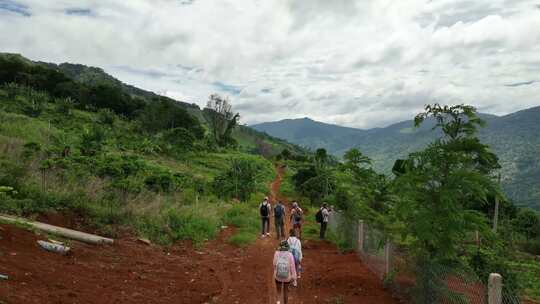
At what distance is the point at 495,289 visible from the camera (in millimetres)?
6031

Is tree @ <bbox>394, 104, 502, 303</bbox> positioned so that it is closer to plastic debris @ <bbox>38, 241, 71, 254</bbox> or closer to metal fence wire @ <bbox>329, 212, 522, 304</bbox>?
metal fence wire @ <bbox>329, 212, 522, 304</bbox>

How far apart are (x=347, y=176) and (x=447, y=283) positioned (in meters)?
9.36

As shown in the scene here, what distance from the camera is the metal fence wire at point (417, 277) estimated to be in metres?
6.77

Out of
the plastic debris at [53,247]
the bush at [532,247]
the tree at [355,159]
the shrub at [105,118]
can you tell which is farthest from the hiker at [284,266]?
the shrub at [105,118]

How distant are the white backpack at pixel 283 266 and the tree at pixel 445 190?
2.38 metres

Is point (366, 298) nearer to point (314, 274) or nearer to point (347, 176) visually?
point (314, 274)

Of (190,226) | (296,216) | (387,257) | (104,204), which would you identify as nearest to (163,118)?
(190,226)

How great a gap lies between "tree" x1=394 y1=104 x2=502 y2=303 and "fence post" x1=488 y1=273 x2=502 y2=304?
1.43 m

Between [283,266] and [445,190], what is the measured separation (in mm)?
3369

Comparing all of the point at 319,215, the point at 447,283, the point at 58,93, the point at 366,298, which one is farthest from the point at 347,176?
the point at 58,93

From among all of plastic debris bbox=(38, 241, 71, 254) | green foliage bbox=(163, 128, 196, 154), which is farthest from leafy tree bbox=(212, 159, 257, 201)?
plastic debris bbox=(38, 241, 71, 254)

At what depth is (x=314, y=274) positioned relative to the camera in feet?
42.2

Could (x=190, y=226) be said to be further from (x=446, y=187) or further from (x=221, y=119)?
(x=221, y=119)

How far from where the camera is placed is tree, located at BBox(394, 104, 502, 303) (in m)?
7.66
